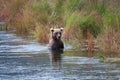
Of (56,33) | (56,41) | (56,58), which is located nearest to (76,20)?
(56,33)

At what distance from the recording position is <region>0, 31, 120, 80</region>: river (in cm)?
1597

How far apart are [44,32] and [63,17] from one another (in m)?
2.72

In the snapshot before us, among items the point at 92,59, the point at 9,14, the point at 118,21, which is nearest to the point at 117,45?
the point at 92,59

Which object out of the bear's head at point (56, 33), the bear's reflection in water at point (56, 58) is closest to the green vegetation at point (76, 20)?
the bear's head at point (56, 33)

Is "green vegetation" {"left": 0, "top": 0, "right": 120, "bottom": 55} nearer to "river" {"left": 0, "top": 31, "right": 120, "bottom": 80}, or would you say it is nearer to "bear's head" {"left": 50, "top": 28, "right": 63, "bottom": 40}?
"bear's head" {"left": 50, "top": 28, "right": 63, "bottom": 40}

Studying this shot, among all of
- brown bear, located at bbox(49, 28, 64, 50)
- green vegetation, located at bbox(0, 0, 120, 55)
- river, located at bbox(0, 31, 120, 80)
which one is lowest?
river, located at bbox(0, 31, 120, 80)

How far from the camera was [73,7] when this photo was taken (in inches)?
1121

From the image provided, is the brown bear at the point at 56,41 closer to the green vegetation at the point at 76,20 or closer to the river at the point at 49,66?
the river at the point at 49,66

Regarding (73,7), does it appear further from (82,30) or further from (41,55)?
(41,55)

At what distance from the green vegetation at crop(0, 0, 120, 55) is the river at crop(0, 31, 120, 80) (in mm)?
1340

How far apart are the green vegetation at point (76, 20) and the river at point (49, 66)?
1.34 meters

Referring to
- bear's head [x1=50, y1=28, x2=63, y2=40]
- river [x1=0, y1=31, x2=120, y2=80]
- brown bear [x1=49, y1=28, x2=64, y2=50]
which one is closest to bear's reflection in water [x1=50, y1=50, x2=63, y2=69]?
river [x1=0, y1=31, x2=120, y2=80]

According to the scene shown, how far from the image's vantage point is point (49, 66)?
18359 mm

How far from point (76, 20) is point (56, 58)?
5.99 meters
